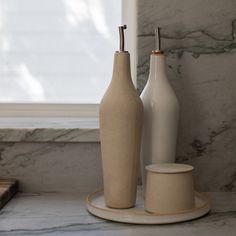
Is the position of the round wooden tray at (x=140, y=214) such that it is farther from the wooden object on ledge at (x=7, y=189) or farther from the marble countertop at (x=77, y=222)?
the wooden object on ledge at (x=7, y=189)

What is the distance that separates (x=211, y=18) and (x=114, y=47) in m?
0.41

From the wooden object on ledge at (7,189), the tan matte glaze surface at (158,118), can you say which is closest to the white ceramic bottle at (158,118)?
the tan matte glaze surface at (158,118)

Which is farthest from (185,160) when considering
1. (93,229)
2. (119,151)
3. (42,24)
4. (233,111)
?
(42,24)

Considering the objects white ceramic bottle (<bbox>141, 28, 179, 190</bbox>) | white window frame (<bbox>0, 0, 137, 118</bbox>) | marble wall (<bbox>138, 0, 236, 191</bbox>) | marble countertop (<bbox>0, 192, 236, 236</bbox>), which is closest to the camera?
marble countertop (<bbox>0, 192, 236, 236</bbox>)

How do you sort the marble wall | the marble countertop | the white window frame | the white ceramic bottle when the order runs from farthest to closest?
the white window frame < the marble wall < the white ceramic bottle < the marble countertop

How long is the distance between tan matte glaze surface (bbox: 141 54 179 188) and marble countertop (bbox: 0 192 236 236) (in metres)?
0.19

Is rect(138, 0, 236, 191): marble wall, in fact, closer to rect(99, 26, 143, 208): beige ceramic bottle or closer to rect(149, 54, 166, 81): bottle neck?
rect(149, 54, 166, 81): bottle neck

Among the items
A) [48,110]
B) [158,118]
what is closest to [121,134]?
[158,118]

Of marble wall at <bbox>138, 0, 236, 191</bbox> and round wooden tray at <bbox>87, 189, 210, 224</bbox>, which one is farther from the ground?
marble wall at <bbox>138, 0, 236, 191</bbox>

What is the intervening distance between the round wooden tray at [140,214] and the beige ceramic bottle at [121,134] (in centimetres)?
3

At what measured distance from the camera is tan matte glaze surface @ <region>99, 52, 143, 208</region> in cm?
123

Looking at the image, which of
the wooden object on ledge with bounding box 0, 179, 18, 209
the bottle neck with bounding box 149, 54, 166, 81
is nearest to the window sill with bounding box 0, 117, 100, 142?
the wooden object on ledge with bounding box 0, 179, 18, 209

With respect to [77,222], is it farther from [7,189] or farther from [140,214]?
[7,189]

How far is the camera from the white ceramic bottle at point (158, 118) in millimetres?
1317
